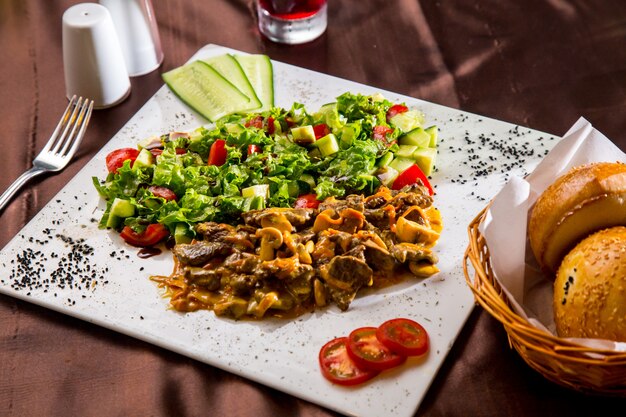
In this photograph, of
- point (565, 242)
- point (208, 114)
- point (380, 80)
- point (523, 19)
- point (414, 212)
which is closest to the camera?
point (565, 242)

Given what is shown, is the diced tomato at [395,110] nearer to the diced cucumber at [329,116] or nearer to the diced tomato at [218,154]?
the diced cucumber at [329,116]

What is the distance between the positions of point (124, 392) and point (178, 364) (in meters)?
0.20

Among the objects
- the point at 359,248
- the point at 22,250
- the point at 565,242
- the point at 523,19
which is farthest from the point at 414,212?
the point at 523,19

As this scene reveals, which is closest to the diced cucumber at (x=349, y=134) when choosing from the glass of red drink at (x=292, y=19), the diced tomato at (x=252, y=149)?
the diced tomato at (x=252, y=149)

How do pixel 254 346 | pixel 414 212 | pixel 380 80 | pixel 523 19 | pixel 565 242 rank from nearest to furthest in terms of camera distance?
1. pixel 565 242
2. pixel 254 346
3. pixel 414 212
4. pixel 380 80
5. pixel 523 19

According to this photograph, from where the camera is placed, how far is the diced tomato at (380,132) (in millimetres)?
3471

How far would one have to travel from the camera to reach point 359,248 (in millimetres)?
2857

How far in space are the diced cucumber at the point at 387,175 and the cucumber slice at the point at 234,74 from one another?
0.76 m

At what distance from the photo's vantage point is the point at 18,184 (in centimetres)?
347

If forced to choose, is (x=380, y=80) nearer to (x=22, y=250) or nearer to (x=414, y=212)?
(x=414, y=212)

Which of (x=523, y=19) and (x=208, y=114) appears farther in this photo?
(x=523, y=19)

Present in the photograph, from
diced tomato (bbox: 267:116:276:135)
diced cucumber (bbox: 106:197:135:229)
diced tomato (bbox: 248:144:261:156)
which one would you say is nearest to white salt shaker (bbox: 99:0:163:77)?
diced tomato (bbox: 267:116:276:135)

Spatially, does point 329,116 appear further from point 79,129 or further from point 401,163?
point 79,129

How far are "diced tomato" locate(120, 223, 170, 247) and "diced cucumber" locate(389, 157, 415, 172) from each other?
95 cm
